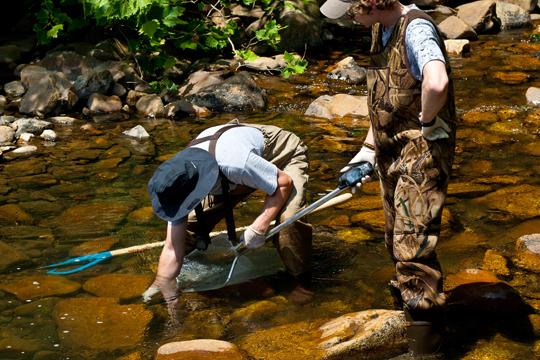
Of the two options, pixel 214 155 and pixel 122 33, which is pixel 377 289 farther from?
pixel 122 33

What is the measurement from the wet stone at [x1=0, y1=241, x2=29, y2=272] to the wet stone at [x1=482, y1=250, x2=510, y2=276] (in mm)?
3259

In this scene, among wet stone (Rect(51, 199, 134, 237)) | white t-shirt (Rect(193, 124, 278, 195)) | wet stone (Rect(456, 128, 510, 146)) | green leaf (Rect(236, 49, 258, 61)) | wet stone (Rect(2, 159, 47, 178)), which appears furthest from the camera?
green leaf (Rect(236, 49, 258, 61))

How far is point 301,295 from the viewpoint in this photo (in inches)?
184

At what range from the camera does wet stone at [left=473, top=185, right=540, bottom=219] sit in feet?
18.8

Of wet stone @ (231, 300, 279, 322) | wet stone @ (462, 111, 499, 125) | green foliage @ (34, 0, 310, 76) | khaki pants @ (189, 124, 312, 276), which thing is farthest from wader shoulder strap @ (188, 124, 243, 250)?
green foliage @ (34, 0, 310, 76)

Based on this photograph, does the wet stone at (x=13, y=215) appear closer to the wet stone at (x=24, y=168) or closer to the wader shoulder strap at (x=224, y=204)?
the wet stone at (x=24, y=168)

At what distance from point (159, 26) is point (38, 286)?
18.5ft

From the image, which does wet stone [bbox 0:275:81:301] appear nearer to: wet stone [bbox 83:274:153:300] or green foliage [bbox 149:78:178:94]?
wet stone [bbox 83:274:153:300]

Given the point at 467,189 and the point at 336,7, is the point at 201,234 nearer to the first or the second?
the point at 336,7

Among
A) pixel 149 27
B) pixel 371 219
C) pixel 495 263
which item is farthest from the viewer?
pixel 149 27

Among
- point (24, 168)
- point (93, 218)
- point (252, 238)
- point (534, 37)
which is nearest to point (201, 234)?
point (252, 238)

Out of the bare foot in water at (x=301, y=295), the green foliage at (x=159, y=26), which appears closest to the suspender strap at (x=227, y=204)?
the bare foot in water at (x=301, y=295)

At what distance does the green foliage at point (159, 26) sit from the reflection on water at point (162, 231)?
1457mm

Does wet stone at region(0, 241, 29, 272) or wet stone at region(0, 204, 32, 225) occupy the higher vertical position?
wet stone at region(0, 241, 29, 272)
